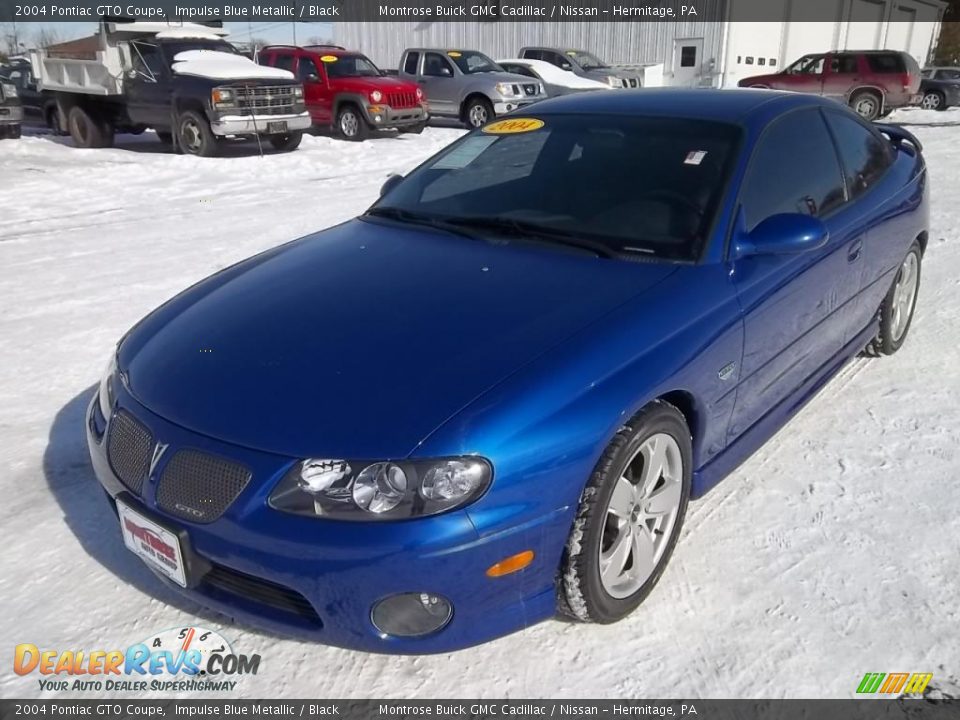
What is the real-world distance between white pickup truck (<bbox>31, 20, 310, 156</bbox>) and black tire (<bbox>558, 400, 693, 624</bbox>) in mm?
10982

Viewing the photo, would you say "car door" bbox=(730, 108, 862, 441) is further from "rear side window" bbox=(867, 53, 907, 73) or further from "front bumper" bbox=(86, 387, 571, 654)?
"rear side window" bbox=(867, 53, 907, 73)

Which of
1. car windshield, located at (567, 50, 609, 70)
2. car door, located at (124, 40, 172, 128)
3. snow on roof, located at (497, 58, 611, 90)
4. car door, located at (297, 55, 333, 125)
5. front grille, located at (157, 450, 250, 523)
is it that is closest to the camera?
front grille, located at (157, 450, 250, 523)

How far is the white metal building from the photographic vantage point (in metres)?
26.8

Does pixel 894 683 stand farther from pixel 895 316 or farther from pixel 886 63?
pixel 886 63

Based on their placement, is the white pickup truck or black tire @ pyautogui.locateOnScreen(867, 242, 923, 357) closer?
black tire @ pyautogui.locateOnScreen(867, 242, 923, 357)

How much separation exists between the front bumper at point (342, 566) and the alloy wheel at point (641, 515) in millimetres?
272

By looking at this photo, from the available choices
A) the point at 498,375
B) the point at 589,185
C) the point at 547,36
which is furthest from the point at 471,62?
the point at 498,375

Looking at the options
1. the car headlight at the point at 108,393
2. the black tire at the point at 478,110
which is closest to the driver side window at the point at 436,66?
the black tire at the point at 478,110

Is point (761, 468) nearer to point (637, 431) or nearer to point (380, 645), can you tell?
point (637, 431)

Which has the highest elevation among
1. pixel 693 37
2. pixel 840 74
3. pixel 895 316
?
pixel 693 37

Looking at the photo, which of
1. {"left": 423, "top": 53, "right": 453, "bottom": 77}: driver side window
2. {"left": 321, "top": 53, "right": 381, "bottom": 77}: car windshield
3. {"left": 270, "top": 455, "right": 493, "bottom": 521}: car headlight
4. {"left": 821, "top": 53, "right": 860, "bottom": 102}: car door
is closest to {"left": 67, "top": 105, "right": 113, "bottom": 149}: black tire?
{"left": 321, "top": 53, "right": 381, "bottom": 77}: car windshield

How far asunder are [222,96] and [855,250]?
10.6m

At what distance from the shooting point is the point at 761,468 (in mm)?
3412

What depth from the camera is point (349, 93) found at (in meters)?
14.7
